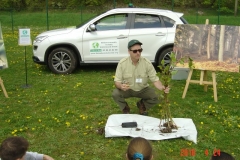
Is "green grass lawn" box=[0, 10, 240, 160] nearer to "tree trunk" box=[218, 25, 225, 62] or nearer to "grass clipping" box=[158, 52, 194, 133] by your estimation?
"grass clipping" box=[158, 52, 194, 133]

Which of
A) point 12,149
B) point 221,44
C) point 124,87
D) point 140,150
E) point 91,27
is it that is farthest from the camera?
point 91,27

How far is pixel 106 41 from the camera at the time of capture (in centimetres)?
856

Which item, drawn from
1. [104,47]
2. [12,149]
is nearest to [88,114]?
[104,47]

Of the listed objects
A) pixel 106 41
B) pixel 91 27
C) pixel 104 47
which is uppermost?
pixel 91 27

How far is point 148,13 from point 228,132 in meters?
4.65

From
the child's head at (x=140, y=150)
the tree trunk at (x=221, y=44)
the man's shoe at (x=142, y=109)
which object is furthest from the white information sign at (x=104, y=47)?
the child's head at (x=140, y=150)

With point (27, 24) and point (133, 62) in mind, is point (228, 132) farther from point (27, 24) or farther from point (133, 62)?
point (27, 24)

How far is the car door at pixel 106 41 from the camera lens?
8562 millimetres

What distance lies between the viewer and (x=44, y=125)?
5.35 metres

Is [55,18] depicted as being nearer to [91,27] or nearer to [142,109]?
[91,27]

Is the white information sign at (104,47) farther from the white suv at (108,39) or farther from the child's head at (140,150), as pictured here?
the child's head at (140,150)

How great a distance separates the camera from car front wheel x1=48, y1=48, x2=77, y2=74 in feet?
28.6

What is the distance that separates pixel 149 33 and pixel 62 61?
2451 millimetres

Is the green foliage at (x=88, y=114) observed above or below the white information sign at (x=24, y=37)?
below
